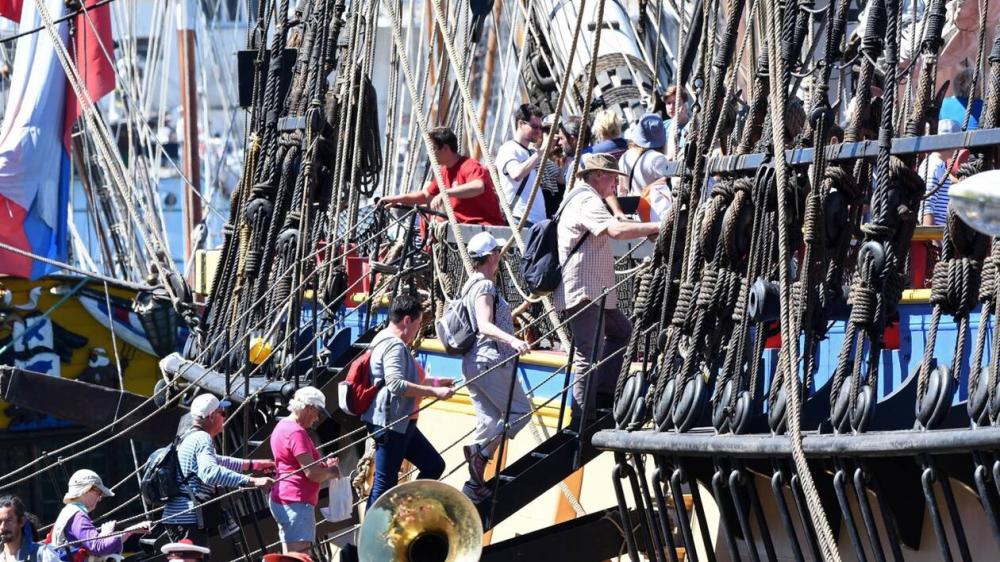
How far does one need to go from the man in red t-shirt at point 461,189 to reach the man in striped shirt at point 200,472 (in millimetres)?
1846

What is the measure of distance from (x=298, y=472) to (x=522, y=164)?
2593 millimetres

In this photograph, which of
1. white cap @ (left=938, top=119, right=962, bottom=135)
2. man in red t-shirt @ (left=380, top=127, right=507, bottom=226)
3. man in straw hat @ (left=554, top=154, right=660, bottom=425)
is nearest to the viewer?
man in straw hat @ (left=554, top=154, right=660, bottom=425)

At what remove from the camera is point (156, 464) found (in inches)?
359

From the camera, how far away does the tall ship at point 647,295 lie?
6.42 meters

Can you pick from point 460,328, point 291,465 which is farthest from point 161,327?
point 460,328

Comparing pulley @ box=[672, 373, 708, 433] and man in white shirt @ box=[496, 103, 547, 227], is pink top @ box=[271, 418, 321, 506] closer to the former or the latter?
pulley @ box=[672, 373, 708, 433]

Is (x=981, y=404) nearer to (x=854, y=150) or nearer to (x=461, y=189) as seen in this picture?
(x=854, y=150)

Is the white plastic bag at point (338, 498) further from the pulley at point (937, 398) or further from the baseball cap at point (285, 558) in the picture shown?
the pulley at point (937, 398)

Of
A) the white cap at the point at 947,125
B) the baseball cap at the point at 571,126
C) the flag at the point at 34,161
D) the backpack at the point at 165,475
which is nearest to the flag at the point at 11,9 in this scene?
the flag at the point at 34,161

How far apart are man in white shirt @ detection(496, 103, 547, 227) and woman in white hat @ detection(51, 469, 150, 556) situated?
9.39ft

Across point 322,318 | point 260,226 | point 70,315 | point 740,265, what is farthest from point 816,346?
point 70,315

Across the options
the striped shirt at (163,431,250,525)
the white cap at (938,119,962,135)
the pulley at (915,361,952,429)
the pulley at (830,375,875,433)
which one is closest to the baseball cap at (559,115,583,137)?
the white cap at (938,119,962,135)

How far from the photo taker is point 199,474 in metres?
8.73

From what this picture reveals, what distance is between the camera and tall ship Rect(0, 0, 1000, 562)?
6.42 meters
